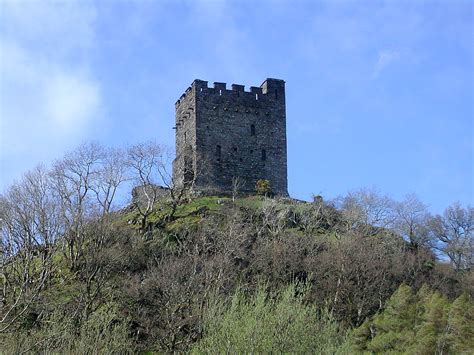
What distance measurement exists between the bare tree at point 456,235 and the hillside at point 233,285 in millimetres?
5369

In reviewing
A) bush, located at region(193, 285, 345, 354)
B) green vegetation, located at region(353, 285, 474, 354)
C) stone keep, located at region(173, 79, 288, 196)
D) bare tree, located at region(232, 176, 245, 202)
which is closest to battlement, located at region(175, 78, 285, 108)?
stone keep, located at region(173, 79, 288, 196)

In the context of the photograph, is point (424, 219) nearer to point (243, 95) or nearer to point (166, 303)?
point (243, 95)

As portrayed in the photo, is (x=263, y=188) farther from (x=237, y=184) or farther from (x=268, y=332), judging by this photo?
(x=268, y=332)

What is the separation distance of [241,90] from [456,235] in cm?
2367

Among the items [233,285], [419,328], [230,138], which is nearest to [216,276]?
[233,285]

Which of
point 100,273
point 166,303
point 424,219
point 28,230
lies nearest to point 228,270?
point 166,303

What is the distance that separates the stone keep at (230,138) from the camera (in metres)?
55.1

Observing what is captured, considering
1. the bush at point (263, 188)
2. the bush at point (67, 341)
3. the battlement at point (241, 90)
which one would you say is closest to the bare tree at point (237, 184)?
the bush at point (263, 188)

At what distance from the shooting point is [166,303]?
38281mm

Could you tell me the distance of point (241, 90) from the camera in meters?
58.7

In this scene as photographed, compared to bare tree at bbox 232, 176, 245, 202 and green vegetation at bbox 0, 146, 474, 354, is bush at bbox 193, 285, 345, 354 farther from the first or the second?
bare tree at bbox 232, 176, 245, 202

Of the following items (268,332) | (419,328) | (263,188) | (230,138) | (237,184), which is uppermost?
(230,138)

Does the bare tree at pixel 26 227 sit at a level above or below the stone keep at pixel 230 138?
below

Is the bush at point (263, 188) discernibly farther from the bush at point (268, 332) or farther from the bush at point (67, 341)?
the bush at point (268, 332)
